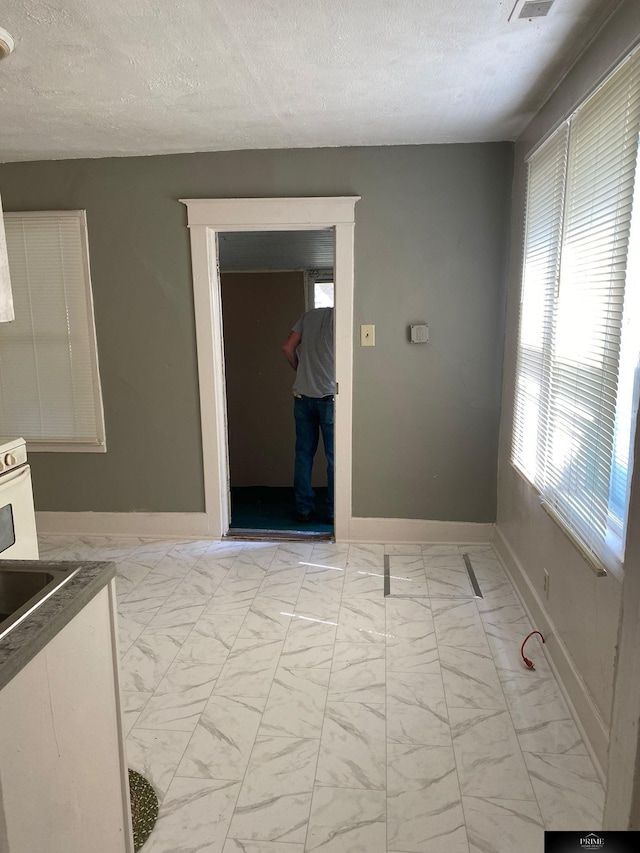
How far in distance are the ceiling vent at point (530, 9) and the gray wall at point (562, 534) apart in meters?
0.22

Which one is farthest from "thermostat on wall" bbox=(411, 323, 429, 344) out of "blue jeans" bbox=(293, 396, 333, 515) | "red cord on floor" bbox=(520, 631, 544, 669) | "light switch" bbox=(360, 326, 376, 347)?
"red cord on floor" bbox=(520, 631, 544, 669)

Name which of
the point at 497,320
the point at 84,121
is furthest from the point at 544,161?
the point at 84,121

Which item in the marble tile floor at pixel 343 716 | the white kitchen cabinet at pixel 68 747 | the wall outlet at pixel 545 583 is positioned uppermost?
the white kitchen cabinet at pixel 68 747

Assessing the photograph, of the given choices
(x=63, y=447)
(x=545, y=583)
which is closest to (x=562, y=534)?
(x=545, y=583)

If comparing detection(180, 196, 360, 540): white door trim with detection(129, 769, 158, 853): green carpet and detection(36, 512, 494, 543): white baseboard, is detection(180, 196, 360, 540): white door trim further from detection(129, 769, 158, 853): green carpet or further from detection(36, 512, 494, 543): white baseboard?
detection(129, 769, 158, 853): green carpet

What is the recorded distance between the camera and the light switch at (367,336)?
349cm

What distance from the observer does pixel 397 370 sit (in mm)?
3527

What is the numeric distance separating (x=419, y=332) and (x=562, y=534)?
61.5 inches

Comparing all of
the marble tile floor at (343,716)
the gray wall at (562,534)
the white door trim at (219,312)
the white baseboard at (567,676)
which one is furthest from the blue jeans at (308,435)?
the white baseboard at (567,676)

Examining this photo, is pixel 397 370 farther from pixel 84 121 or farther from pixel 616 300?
pixel 84 121

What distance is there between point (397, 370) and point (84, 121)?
2106mm

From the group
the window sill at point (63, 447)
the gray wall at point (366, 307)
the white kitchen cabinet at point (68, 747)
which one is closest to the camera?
the white kitchen cabinet at point (68, 747)

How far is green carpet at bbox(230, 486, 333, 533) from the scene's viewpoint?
14.6 ft

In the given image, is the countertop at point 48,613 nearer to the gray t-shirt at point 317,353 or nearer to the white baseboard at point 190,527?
the white baseboard at point 190,527
